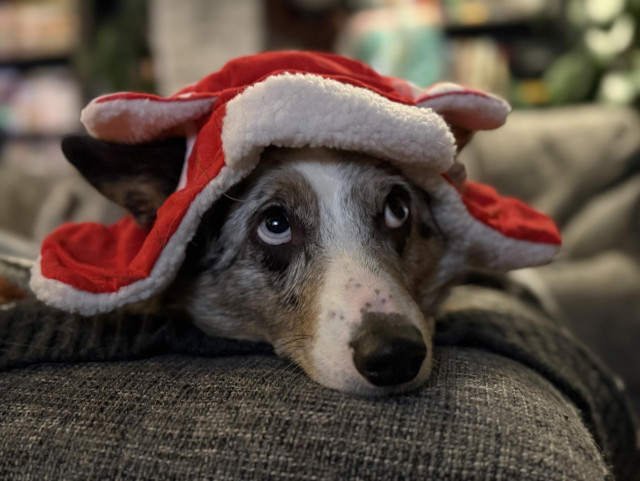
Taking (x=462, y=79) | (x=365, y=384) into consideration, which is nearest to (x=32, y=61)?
(x=462, y=79)

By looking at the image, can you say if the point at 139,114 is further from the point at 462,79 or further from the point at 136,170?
the point at 462,79

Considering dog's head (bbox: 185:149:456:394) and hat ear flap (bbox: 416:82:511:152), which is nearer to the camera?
dog's head (bbox: 185:149:456:394)

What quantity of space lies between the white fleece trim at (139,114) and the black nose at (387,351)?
1.59 ft

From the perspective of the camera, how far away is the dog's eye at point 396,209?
1.17 meters

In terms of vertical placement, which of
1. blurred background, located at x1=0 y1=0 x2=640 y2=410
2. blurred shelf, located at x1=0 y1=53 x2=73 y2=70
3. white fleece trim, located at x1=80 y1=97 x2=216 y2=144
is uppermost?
white fleece trim, located at x1=80 y1=97 x2=216 y2=144

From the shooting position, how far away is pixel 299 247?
1.10 meters

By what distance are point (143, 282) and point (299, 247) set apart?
289 millimetres

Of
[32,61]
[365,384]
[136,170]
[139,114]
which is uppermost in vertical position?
[139,114]

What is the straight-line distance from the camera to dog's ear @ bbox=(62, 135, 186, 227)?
1.11m

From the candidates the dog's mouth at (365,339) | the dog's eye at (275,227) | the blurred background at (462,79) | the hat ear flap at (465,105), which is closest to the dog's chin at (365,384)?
the dog's mouth at (365,339)

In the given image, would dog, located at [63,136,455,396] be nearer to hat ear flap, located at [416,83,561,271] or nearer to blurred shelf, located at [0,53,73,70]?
hat ear flap, located at [416,83,561,271]

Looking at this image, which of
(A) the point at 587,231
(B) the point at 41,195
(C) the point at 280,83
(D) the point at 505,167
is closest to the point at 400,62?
(D) the point at 505,167

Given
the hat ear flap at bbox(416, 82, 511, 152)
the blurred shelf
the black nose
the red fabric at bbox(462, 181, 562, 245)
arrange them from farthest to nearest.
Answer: the blurred shelf
the red fabric at bbox(462, 181, 562, 245)
the hat ear flap at bbox(416, 82, 511, 152)
the black nose

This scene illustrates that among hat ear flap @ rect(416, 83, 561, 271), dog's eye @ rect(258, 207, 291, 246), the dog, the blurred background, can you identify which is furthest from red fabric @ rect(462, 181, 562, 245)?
the blurred background
